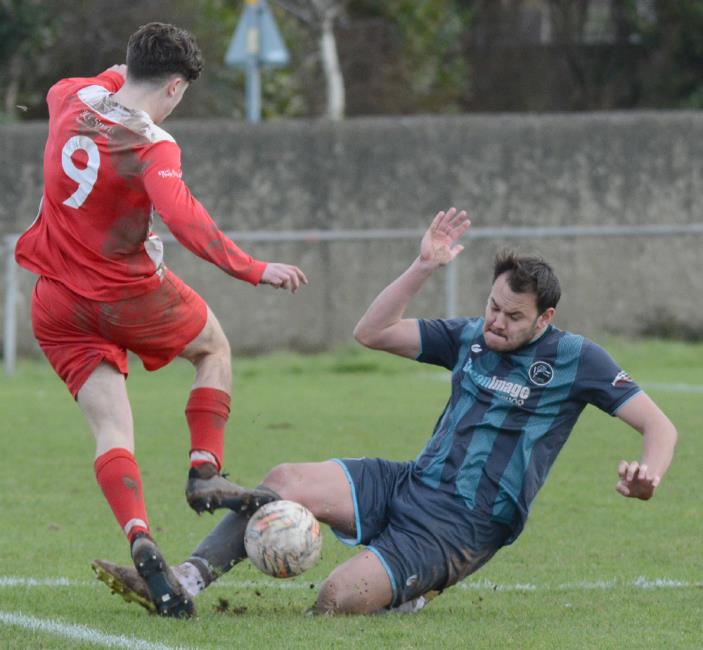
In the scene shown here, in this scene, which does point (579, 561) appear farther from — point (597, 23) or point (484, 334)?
point (597, 23)

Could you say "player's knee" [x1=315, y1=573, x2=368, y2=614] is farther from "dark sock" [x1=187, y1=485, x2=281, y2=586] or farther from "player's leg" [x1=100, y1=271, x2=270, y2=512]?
"player's leg" [x1=100, y1=271, x2=270, y2=512]

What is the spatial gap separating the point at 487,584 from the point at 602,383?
44.2 inches

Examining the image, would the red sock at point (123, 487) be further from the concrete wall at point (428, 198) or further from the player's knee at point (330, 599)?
the concrete wall at point (428, 198)

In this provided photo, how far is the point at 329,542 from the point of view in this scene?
23.7 feet

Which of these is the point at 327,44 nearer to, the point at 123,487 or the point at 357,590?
the point at 123,487

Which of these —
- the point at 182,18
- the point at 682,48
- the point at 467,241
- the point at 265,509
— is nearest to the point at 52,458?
Answer: the point at 265,509

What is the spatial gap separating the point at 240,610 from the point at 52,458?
432 cm

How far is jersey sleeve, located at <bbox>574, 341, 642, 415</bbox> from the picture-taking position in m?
5.55

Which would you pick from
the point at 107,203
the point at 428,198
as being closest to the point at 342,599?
the point at 107,203

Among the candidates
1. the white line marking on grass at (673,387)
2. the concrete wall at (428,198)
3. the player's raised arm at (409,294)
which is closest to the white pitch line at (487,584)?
the player's raised arm at (409,294)

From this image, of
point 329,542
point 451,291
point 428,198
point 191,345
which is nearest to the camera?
point 191,345

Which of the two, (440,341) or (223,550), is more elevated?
(440,341)

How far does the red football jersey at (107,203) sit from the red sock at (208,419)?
48 cm

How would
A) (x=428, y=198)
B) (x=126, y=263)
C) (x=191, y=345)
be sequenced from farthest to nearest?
(x=428, y=198)
(x=191, y=345)
(x=126, y=263)
